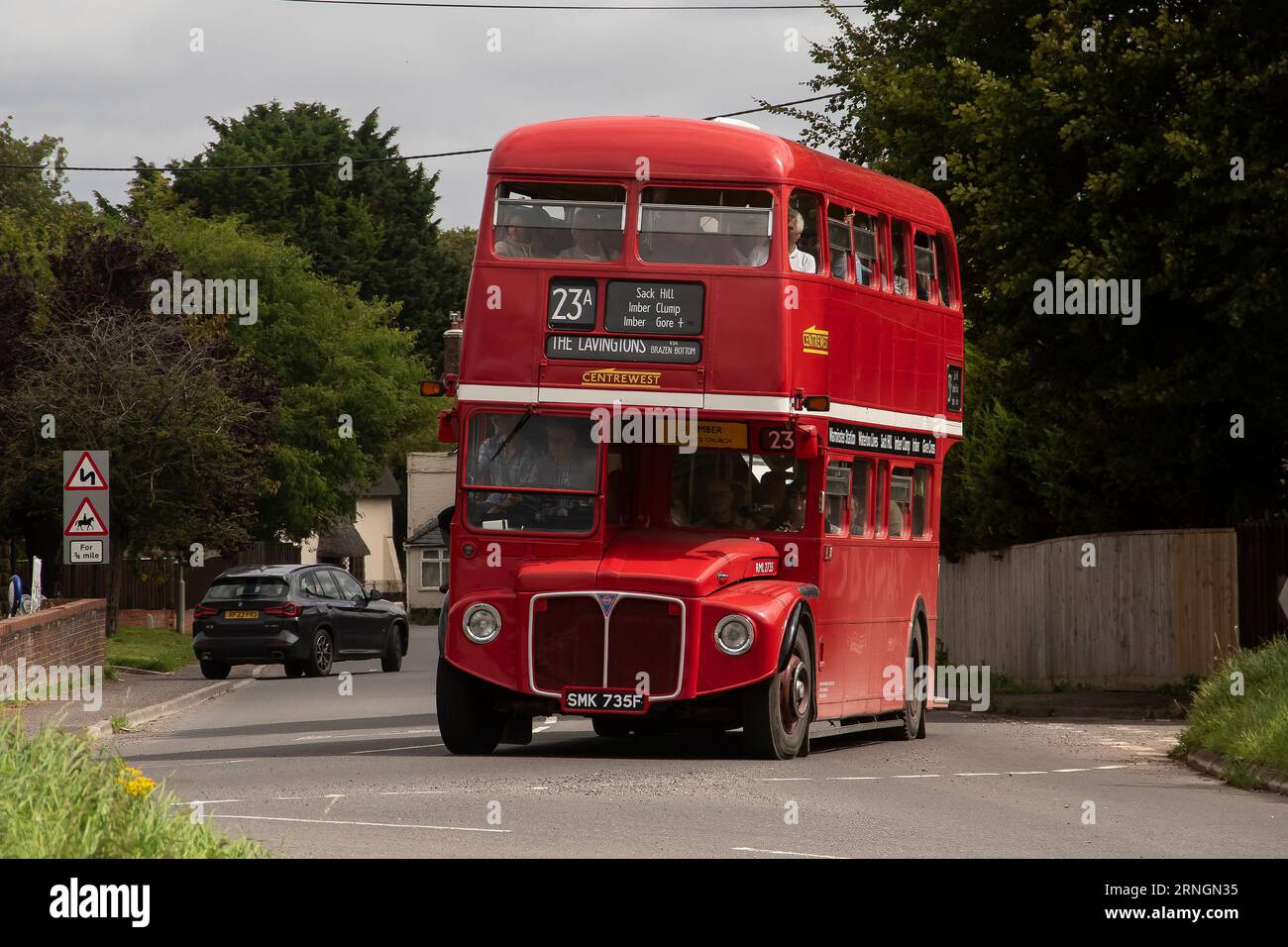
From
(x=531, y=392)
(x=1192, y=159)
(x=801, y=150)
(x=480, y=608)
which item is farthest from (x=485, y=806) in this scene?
(x=1192, y=159)

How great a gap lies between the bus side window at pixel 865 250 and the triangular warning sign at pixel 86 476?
453 inches

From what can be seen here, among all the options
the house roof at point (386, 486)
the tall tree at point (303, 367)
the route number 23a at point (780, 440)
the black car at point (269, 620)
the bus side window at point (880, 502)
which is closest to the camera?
the route number 23a at point (780, 440)

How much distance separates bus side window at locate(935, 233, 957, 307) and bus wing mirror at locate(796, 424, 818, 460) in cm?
411

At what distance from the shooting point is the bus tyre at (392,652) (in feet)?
124

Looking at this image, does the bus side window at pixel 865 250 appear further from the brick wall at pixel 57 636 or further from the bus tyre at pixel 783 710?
the brick wall at pixel 57 636

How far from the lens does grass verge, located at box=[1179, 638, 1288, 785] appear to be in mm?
16531

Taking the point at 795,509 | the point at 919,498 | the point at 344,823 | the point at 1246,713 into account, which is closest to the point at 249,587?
the point at 919,498

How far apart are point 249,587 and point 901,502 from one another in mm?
16704

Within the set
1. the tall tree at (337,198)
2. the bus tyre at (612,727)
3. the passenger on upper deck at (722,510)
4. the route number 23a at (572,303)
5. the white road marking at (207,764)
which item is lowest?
the white road marking at (207,764)

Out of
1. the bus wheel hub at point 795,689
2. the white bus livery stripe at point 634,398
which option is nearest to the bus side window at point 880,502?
the white bus livery stripe at point 634,398

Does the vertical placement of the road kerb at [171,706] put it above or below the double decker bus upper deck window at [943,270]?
below

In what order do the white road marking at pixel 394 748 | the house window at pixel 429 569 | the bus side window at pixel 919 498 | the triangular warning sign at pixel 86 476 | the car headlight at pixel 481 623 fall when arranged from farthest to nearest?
the house window at pixel 429 569 → the triangular warning sign at pixel 86 476 → the bus side window at pixel 919 498 → the white road marking at pixel 394 748 → the car headlight at pixel 481 623

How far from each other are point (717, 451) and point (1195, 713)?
499cm

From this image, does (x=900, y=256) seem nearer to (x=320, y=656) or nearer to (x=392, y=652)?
(x=320, y=656)
